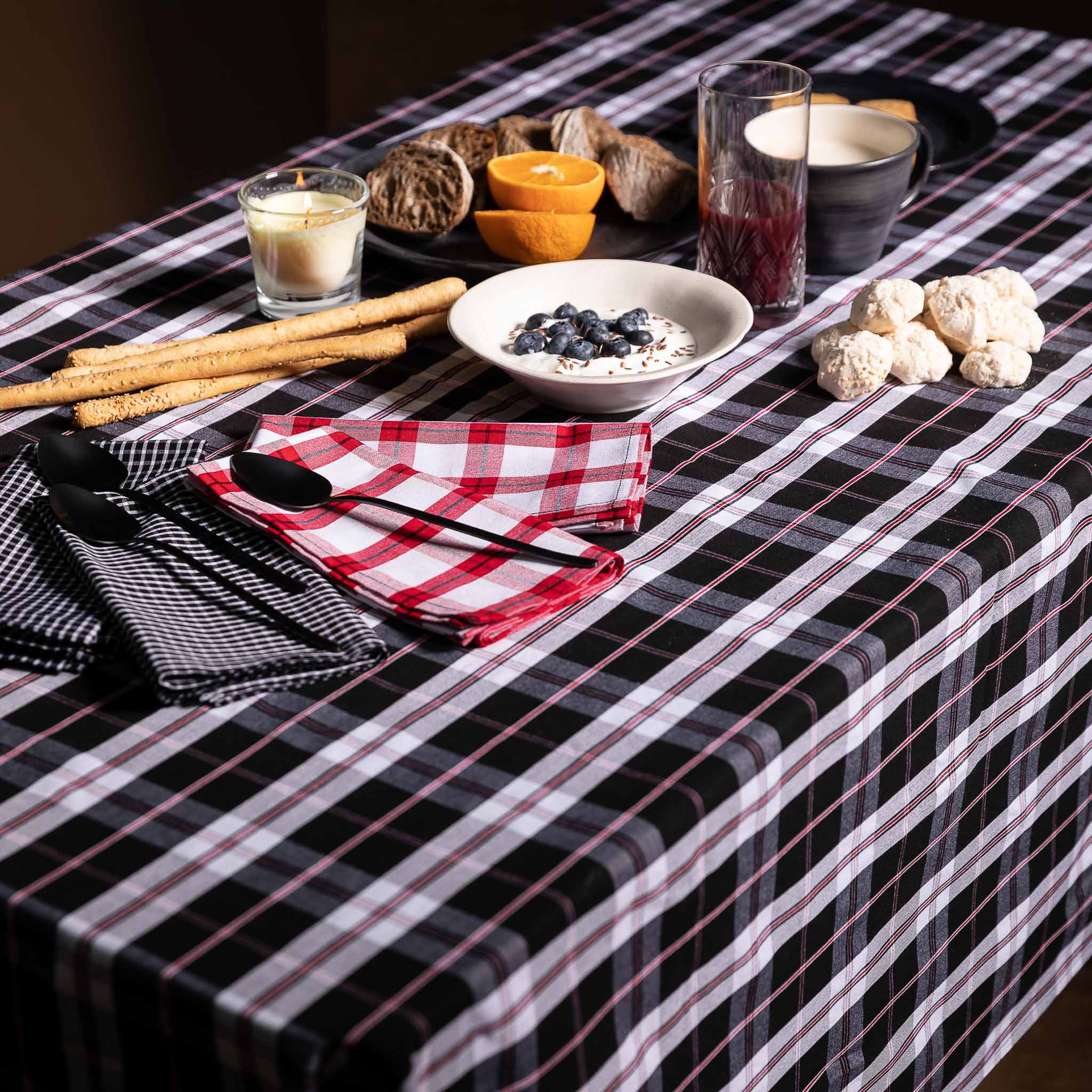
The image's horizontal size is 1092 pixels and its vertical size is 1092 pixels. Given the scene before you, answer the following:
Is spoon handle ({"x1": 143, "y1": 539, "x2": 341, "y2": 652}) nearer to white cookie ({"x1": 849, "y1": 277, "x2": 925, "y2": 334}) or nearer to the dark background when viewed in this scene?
white cookie ({"x1": 849, "y1": 277, "x2": 925, "y2": 334})

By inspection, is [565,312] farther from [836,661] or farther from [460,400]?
[836,661]

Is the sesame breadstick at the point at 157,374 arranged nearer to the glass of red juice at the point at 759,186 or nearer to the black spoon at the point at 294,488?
the black spoon at the point at 294,488

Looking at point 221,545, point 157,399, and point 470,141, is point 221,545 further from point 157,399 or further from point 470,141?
point 470,141

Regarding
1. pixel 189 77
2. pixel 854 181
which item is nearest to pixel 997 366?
pixel 854 181

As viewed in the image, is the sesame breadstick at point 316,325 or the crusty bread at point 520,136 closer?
the sesame breadstick at point 316,325

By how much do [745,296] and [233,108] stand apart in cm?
250

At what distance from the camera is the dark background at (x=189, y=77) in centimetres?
306

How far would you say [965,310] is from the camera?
49.3 inches

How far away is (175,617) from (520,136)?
804mm

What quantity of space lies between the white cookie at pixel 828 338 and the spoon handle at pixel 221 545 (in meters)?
0.53

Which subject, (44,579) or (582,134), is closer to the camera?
(44,579)

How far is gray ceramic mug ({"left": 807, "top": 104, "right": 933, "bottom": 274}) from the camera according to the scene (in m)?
1.39

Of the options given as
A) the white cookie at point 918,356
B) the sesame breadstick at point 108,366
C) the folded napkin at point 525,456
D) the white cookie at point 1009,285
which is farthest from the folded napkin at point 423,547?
the white cookie at point 1009,285

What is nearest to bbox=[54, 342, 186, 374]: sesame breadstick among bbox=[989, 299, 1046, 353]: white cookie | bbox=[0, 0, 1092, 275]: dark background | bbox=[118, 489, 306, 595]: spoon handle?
bbox=[118, 489, 306, 595]: spoon handle
